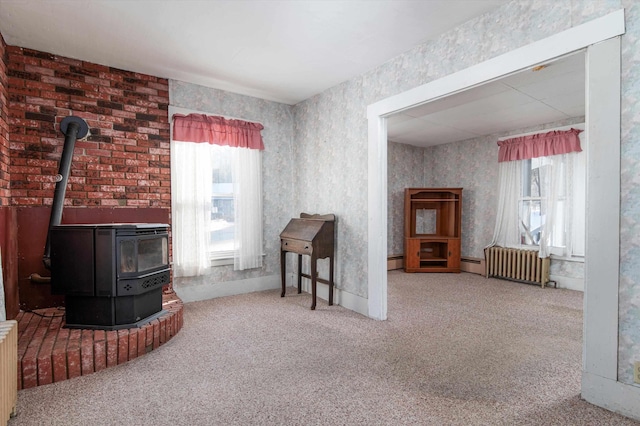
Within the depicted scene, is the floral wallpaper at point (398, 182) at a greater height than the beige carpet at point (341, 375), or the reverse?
the floral wallpaper at point (398, 182)

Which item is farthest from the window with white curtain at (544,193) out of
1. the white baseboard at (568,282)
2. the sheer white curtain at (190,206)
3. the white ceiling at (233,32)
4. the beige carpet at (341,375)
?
the sheer white curtain at (190,206)

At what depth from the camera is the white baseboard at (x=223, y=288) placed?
3.79 metres

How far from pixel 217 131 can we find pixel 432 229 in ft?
15.2

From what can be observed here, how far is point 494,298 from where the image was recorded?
412 cm

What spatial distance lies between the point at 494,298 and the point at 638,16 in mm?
3273

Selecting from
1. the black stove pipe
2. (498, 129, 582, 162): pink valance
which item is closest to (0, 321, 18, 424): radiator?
the black stove pipe

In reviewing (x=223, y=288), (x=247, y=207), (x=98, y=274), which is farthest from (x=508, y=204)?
(x=98, y=274)

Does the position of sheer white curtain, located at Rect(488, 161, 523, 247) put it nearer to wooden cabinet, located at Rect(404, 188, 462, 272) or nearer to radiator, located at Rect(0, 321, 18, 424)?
wooden cabinet, located at Rect(404, 188, 462, 272)

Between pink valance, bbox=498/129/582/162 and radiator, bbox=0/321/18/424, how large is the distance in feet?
19.8

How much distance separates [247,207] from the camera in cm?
414

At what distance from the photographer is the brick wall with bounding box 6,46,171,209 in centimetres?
288

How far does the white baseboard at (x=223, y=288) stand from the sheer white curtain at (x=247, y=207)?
23cm

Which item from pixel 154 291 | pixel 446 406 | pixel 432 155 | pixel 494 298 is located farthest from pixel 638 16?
pixel 432 155

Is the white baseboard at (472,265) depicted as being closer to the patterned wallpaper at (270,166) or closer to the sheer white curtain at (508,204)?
the sheer white curtain at (508,204)
